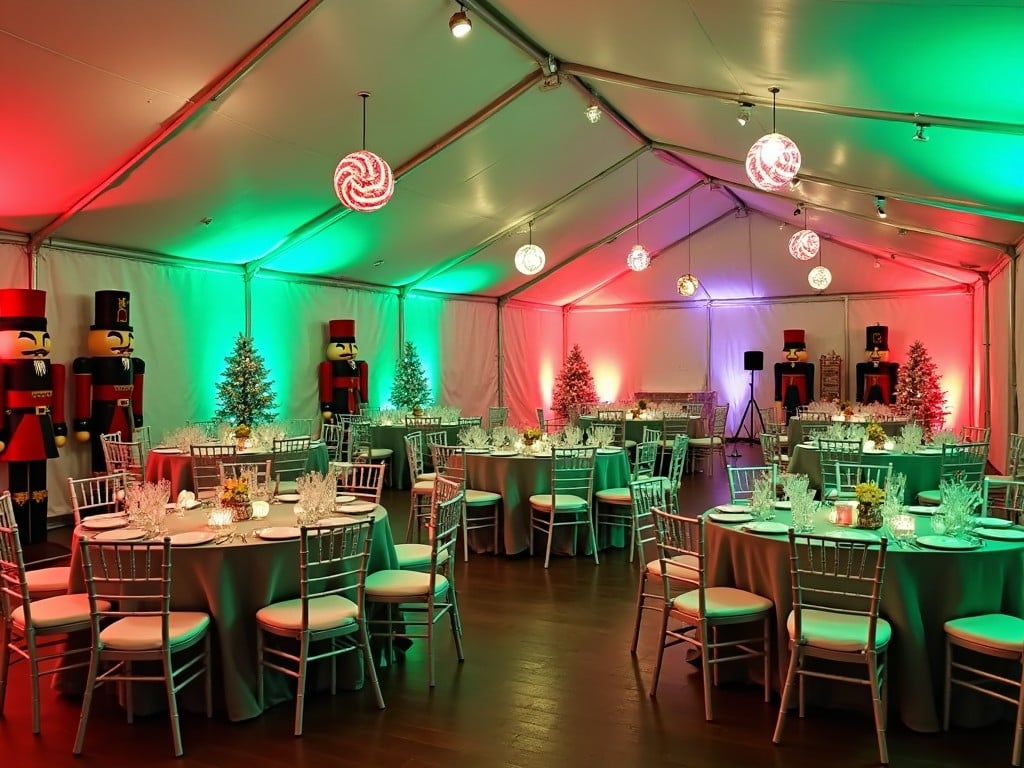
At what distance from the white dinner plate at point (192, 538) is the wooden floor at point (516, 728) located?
84 centimetres

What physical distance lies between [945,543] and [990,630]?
44cm

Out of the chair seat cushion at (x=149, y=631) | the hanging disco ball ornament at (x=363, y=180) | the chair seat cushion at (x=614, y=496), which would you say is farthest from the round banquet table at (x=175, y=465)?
the chair seat cushion at (x=149, y=631)

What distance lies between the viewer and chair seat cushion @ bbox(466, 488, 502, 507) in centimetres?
693

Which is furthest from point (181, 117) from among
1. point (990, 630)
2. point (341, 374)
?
point (990, 630)

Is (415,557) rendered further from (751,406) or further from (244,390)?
(751,406)

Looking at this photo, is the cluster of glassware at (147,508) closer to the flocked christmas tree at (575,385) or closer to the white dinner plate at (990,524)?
the white dinner plate at (990,524)

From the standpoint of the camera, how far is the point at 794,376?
1606 centimetres

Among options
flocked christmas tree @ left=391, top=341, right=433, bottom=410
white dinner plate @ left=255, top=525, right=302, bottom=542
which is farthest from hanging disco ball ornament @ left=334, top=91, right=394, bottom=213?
flocked christmas tree @ left=391, top=341, right=433, bottom=410

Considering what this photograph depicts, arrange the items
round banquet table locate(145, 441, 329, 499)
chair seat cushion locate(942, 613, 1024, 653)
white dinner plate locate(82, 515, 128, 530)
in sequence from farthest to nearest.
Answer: round banquet table locate(145, 441, 329, 499) → white dinner plate locate(82, 515, 128, 530) → chair seat cushion locate(942, 613, 1024, 653)

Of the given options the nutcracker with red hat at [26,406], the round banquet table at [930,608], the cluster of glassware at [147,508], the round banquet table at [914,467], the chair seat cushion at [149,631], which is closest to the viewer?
the chair seat cushion at [149,631]

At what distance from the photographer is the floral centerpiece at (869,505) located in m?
4.18

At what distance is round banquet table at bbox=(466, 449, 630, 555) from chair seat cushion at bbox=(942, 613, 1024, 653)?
12.2ft

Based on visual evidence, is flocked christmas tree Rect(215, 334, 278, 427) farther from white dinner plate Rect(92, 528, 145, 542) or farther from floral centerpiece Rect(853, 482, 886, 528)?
floral centerpiece Rect(853, 482, 886, 528)

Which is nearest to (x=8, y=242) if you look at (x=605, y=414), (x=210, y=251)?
(x=210, y=251)
